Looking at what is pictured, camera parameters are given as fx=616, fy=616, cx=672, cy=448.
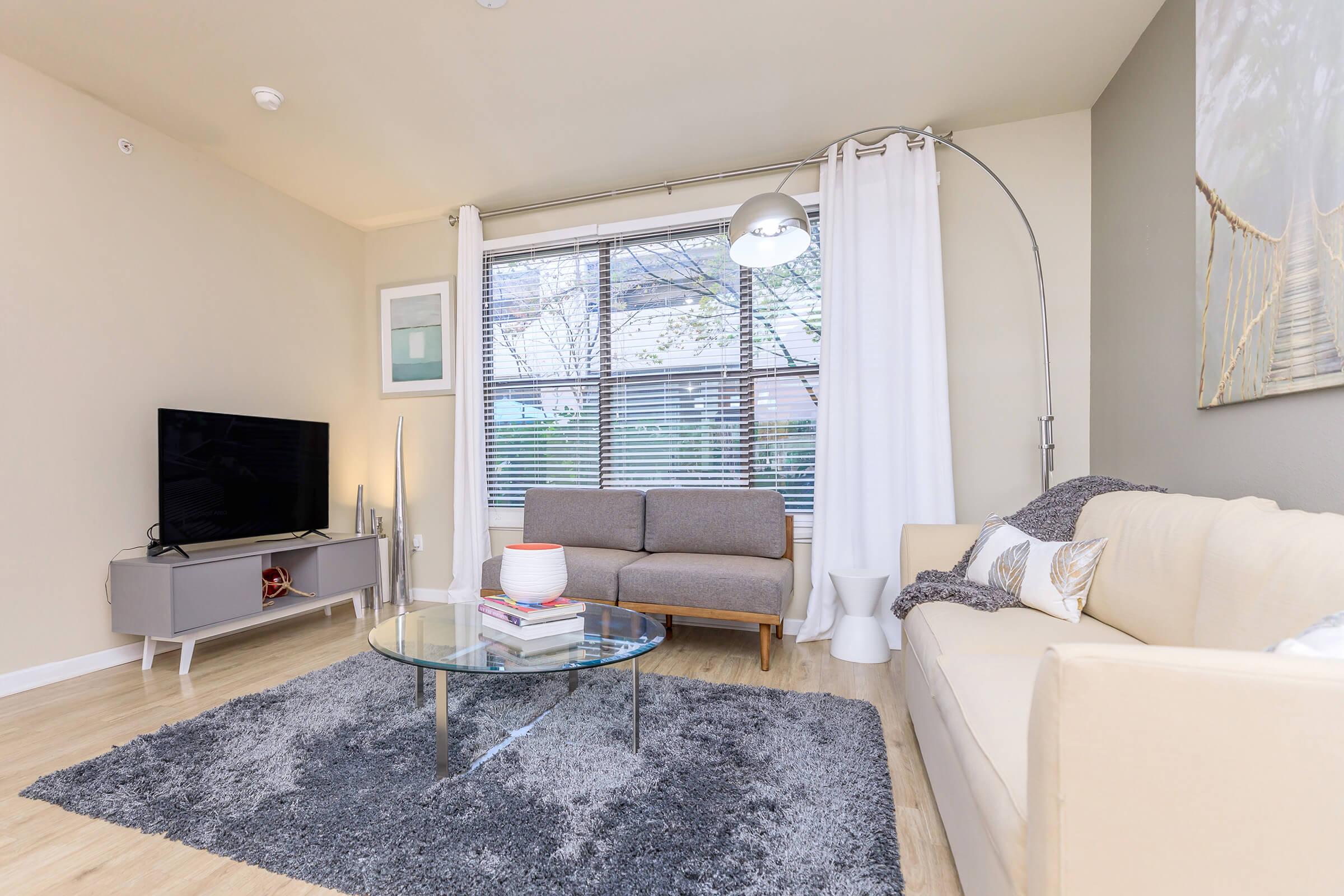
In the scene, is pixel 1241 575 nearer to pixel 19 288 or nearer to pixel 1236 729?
pixel 1236 729

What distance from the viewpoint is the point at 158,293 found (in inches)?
126

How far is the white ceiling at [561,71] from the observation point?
2.41 meters

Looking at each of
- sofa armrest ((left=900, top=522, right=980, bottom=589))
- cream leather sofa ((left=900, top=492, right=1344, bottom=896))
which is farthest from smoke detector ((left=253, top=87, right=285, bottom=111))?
cream leather sofa ((left=900, top=492, right=1344, bottom=896))

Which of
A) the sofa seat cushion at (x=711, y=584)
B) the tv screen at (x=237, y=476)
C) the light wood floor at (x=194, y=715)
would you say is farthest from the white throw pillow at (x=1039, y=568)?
the tv screen at (x=237, y=476)

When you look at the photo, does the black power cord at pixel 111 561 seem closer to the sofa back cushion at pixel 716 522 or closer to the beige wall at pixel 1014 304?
the sofa back cushion at pixel 716 522

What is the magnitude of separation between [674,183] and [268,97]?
2.10m

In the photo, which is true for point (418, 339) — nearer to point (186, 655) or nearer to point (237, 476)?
point (237, 476)

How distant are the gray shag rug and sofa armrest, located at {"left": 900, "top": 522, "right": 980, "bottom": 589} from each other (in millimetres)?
598

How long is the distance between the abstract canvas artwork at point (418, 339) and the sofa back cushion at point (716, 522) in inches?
72.0

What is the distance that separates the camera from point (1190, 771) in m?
0.73

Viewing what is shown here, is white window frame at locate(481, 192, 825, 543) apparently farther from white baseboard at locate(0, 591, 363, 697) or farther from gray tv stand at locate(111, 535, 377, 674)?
white baseboard at locate(0, 591, 363, 697)

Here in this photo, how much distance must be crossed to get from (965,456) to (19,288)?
4.48 m

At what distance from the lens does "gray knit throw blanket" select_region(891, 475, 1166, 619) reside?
2.05 m

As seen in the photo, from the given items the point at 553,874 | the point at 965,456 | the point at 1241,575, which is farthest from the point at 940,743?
the point at 965,456
